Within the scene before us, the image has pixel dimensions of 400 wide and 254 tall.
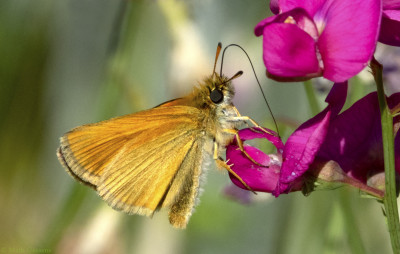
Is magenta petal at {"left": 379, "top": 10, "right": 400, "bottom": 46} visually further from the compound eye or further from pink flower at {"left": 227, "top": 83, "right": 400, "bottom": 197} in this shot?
the compound eye

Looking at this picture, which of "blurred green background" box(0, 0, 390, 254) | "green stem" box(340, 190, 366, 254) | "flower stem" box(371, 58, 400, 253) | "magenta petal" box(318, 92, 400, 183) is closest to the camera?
"flower stem" box(371, 58, 400, 253)

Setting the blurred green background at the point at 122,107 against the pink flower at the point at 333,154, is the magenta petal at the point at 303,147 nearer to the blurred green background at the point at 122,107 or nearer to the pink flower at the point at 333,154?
the pink flower at the point at 333,154

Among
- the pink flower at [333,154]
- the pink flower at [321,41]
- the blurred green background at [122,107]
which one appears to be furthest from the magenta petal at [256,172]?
the blurred green background at [122,107]

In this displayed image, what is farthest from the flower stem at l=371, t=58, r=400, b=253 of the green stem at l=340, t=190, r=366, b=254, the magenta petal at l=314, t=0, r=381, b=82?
the green stem at l=340, t=190, r=366, b=254

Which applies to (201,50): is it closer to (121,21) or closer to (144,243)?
(121,21)

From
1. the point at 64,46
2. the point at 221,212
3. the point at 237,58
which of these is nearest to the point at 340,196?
the point at 221,212

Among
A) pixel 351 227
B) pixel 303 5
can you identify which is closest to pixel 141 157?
pixel 351 227
